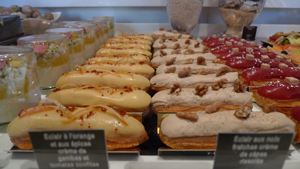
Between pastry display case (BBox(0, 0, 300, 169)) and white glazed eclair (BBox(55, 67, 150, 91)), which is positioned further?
white glazed eclair (BBox(55, 67, 150, 91))

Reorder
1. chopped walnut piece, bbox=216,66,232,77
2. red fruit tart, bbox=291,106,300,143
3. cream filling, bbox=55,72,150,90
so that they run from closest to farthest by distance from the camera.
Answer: red fruit tart, bbox=291,106,300,143, cream filling, bbox=55,72,150,90, chopped walnut piece, bbox=216,66,232,77

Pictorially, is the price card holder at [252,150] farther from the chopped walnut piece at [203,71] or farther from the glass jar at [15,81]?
the glass jar at [15,81]

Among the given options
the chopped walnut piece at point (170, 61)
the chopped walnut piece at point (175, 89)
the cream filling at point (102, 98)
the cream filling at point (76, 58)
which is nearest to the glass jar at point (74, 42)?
the cream filling at point (76, 58)

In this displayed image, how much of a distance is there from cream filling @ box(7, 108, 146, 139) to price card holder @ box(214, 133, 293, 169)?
0.46m

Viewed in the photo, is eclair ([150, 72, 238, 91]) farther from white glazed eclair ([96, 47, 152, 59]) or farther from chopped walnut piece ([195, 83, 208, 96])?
white glazed eclair ([96, 47, 152, 59])

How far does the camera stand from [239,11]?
340 cm

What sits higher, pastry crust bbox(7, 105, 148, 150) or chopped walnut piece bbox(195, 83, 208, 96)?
chopped walnut piece bbox(195, 83, 208, 96)

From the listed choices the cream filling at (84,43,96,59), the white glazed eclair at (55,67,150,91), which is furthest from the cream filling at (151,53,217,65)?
the cream filling at (84,43,96,59)

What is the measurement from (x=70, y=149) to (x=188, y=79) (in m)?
1.08

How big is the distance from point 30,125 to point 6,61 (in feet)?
1.37

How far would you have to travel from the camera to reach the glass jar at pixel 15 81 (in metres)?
1.24

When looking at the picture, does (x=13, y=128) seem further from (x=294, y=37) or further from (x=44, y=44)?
(x=294, y=37)

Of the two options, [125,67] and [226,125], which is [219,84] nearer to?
[226,125]

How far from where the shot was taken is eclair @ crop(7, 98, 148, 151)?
1094 mm
